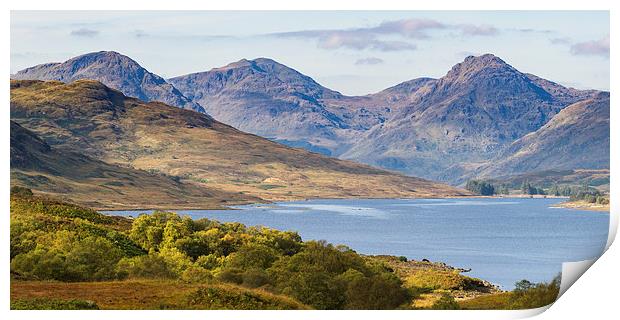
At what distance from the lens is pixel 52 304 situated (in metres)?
32.8

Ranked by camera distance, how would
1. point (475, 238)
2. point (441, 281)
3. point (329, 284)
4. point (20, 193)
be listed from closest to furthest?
point (329, 284) → point (441, 281) → point (20, 193) → point (475, 238)

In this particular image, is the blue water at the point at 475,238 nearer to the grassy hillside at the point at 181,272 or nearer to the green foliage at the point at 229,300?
the grassy hillside at the point at 181,272

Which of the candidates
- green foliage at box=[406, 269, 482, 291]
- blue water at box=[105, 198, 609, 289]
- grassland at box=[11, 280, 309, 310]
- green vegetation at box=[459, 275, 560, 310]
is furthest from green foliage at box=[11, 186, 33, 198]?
blue water at box=[105, 198, 609, 289]

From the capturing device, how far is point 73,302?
32.9 meters

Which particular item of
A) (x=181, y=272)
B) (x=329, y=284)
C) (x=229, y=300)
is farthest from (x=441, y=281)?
(x=229, y=300)

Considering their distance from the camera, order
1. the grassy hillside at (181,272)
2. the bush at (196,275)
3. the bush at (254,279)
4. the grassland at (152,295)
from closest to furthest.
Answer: the grassland at (152,295) < the grassy hillside at (181,272) < the bush at (254,279) < the bush at (196,275)

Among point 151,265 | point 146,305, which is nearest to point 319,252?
point 151,265

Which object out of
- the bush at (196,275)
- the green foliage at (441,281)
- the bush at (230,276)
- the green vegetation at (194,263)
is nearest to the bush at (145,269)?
the green vegetation at (194,263)

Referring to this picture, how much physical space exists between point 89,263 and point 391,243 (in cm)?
7415

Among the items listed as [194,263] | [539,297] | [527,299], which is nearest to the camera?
[539,297]

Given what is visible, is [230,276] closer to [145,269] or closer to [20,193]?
[145,269]

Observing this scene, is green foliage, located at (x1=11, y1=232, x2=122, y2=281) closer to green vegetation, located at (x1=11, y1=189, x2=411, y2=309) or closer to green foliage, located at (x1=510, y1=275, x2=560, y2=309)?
green vegetation, located at (x1=11, y1=189, x2=411, y2=309)

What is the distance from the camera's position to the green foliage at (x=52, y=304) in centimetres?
3238
